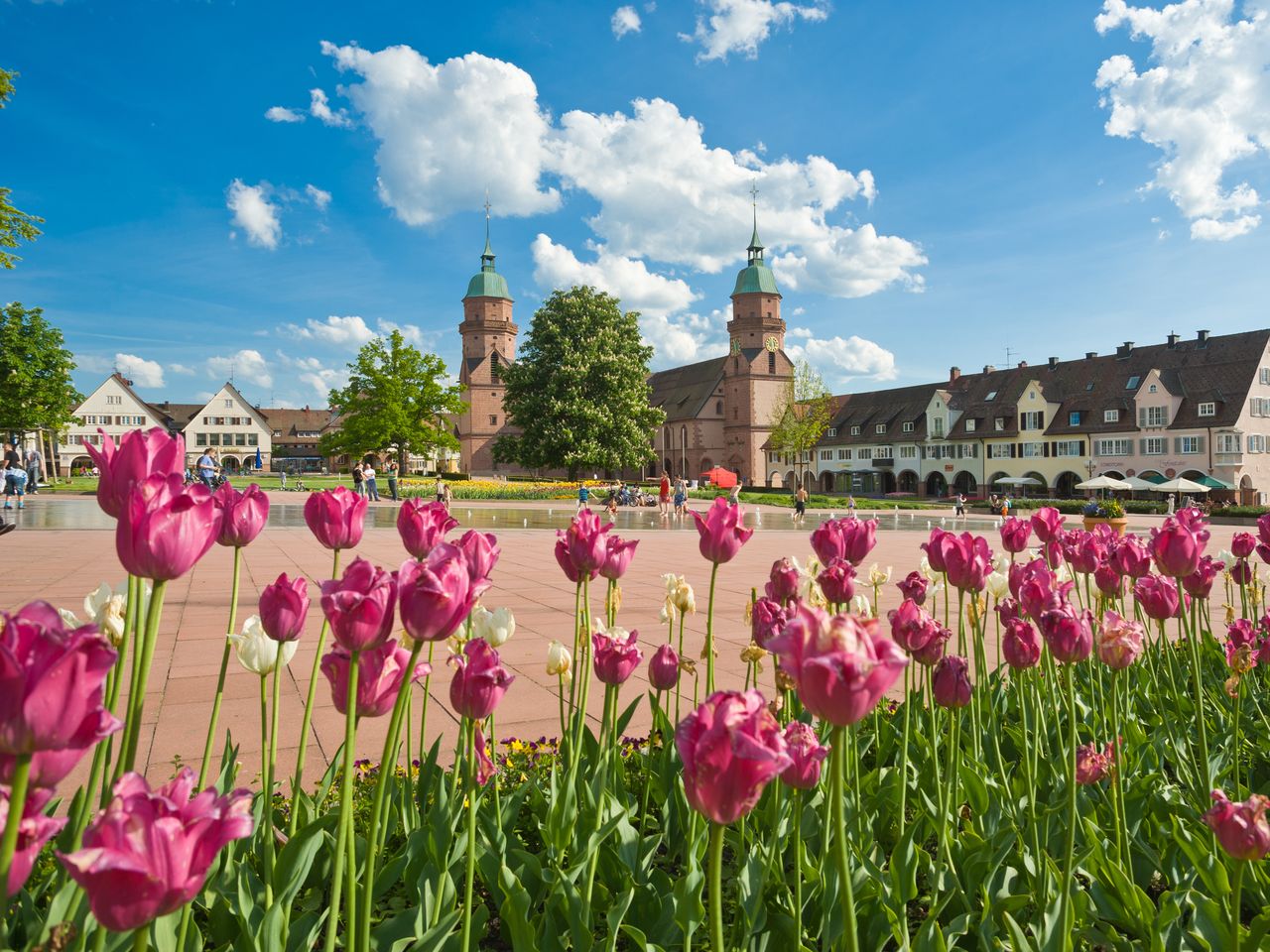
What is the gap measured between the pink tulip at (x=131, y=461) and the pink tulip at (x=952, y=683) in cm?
189

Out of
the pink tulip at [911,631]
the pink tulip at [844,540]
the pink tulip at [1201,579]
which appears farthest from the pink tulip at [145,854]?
the pink tulip at [1201,579]

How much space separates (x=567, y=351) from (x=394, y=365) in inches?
451

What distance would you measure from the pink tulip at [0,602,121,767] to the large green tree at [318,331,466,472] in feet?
175

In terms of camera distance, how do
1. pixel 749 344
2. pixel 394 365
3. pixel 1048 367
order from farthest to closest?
pixel 749 344 → pixel 1048 367 → pixel 394 365

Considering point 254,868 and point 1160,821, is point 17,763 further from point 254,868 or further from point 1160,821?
point 1160,821

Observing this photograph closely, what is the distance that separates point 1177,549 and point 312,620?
704 centimetres

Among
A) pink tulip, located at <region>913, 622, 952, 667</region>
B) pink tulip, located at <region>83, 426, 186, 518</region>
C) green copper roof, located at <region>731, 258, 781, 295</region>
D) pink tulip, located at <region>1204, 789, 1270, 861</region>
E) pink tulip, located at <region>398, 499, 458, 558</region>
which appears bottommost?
pink tulip, located at <region>1204, 789, 1270, 861</region>

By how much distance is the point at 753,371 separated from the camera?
76.8m

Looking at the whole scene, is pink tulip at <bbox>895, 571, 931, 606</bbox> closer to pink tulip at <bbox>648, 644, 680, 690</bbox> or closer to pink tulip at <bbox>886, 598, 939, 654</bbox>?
pink tulip at <bbox>886, 598, 939, 654</bbox>

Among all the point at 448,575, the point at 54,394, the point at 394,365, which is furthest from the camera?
the point at 394,365

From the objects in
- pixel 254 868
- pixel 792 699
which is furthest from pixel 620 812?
pixel 792 699

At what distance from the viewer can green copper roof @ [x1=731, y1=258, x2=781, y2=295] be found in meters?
78.9

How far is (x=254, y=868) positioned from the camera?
224 cm

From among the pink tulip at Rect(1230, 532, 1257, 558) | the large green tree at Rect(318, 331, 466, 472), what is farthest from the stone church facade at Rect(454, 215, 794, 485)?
the pink tulip at Rect(1230, 532, 1257, 558)
